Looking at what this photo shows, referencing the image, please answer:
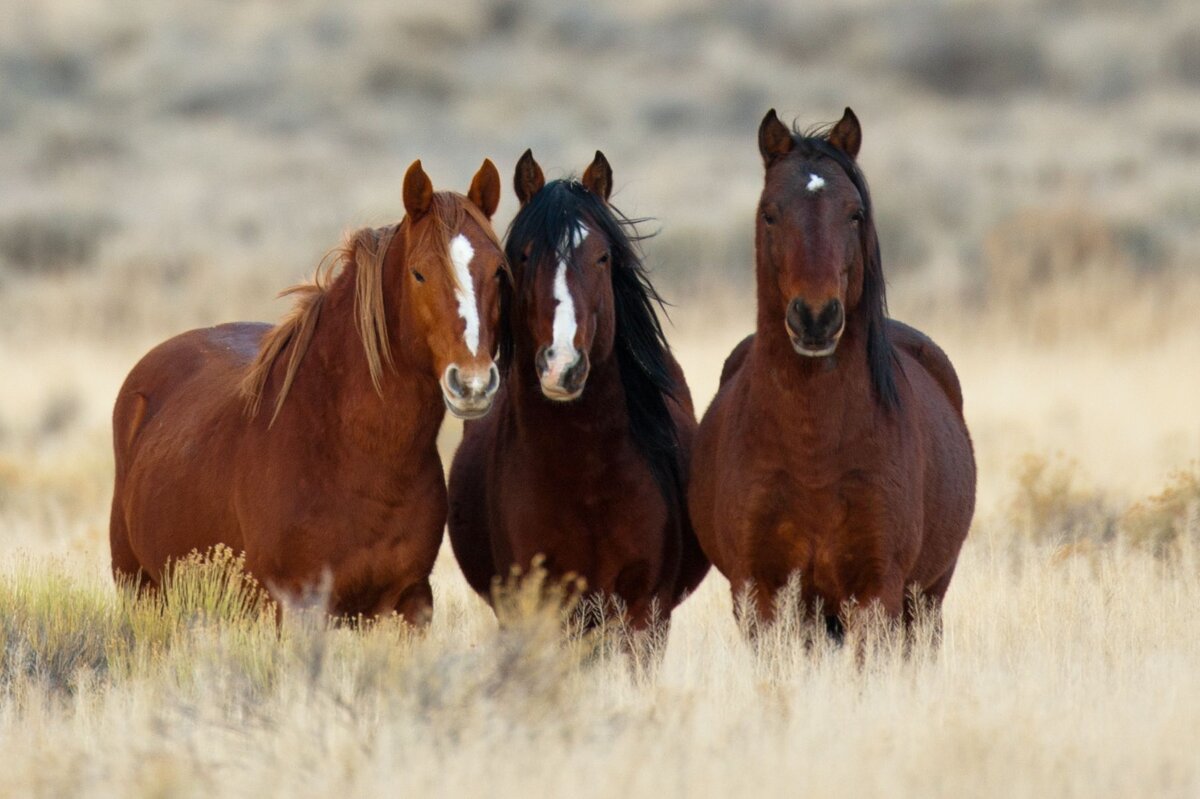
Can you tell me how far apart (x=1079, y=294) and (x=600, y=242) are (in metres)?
14.3

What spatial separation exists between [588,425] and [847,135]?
1.41 meters

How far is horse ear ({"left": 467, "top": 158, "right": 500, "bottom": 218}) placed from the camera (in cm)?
602

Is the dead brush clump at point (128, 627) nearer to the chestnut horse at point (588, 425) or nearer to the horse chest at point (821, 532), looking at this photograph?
the chestnut horse at point (588, 425)

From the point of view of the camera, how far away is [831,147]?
5.93 meters

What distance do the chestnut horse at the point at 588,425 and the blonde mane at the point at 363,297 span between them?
36 cm

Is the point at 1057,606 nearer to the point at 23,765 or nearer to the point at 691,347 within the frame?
the point at 23,765

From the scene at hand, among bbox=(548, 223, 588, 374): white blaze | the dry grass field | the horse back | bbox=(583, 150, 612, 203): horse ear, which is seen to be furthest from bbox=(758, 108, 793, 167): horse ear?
the horse back

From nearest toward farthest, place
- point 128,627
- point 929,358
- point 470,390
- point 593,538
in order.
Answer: point 470,390 → point 593,538 → point 128,627 → point 929,358

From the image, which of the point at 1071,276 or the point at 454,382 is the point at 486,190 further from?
the point at 1071,276

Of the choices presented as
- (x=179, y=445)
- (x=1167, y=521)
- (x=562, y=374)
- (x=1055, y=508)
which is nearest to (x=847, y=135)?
(x=562, y=374)

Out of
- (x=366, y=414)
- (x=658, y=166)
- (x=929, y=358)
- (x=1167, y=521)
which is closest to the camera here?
(x=366, y=414)

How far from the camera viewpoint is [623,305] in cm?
666

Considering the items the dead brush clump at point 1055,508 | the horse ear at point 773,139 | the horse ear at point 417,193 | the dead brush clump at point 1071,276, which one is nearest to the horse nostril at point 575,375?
the horse ear at point 417,193

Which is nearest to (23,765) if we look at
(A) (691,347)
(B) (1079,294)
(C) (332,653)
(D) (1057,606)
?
(C) (332,653)
